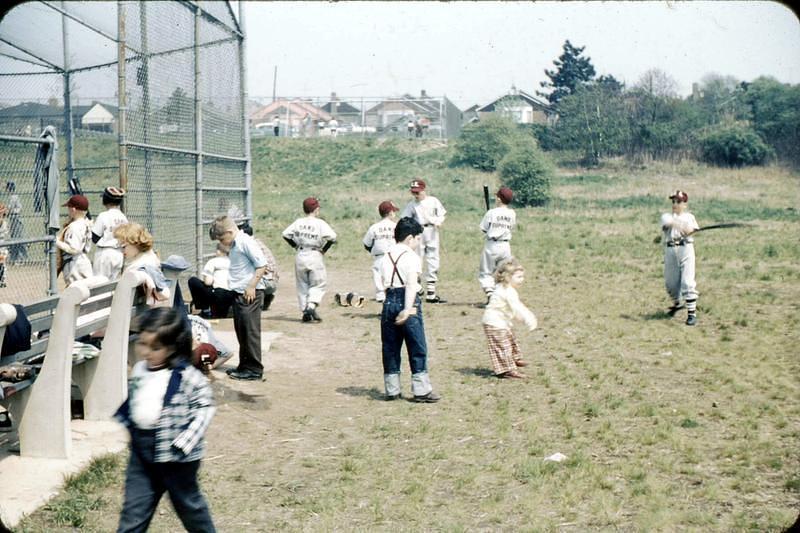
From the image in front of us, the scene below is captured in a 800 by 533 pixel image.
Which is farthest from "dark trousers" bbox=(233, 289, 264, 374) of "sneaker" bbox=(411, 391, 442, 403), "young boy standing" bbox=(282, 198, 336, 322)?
"young boy standing" bbox=(282, 198, 336, 322)

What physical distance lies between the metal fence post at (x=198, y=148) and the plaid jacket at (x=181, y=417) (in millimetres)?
8878

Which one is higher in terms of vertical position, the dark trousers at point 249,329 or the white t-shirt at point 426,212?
the white t-shirt at point 426,212

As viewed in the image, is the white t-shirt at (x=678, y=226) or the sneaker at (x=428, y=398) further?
the white t-shirt at (x=678, y=226)

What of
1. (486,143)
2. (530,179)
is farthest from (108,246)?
(486,143)

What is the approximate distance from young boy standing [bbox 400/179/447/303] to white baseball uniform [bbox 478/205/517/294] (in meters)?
1.00

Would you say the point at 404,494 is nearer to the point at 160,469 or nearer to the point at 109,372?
the point at 160,469

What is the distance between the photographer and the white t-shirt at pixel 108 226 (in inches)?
411

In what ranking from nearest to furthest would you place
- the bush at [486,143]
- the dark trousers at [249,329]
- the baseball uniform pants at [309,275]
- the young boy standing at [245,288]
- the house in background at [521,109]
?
the young boy standing at [245,288] < the dark trousers at [249,329] < the baseball uniform pants at [309,275] < the bush at [486,143] < the house in background at [521,109]

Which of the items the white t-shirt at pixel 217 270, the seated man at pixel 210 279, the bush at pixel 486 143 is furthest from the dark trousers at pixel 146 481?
the bush at pixel 486 143

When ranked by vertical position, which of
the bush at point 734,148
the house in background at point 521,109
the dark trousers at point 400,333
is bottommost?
the dark trousers at point 400,333

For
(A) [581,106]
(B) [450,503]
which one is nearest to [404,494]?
(B) [450,503]

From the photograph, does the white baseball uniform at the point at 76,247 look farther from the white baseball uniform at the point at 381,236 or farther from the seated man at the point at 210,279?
the white baseball uniform at the point at 381,236

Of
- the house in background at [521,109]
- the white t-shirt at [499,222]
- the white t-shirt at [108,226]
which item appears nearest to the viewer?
the white t-shirt at [108,226]

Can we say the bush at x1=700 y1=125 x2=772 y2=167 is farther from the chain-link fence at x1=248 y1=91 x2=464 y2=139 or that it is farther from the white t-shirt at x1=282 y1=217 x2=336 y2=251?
the white t-shirt at x1=282 y1=217 x2=336 y2=251
